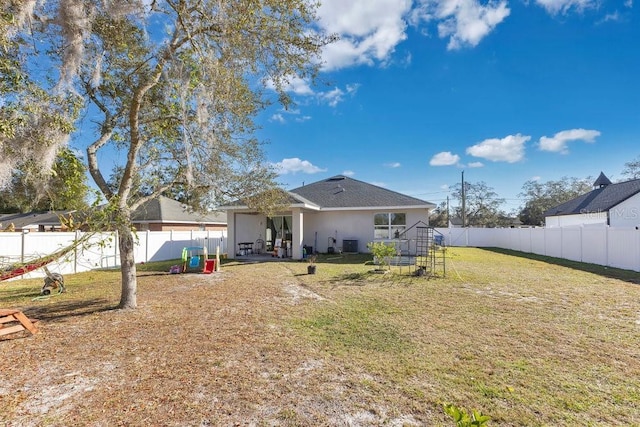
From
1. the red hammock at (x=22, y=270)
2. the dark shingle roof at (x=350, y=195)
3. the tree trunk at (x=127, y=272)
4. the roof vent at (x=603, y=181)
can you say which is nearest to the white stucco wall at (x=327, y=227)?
the dark shingle roof at (x=350, y=195)

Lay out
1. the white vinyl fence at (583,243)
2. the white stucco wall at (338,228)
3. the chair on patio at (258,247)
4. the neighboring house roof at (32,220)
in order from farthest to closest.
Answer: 1. the neighboring house roof at (32,220)
2. the chair on patio at (258,247)
3. the white stucco wall at (338,228)
4. the white vinyl fence at (583,243)

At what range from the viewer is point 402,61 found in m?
11.8

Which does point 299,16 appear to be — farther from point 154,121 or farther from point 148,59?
point 154,121

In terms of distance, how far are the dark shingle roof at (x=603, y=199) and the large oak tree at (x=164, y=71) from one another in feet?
84.5

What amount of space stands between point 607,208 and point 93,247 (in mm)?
30748

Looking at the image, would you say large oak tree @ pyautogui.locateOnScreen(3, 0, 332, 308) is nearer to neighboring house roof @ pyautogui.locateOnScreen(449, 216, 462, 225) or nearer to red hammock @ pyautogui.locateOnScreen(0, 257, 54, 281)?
red hammock @ pyautogui.locateOnScreen(0, 257, 54, 281)

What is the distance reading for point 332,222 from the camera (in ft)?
58.7

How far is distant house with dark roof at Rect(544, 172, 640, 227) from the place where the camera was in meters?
20.6

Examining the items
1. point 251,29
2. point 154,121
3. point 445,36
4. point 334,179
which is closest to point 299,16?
point 251,29

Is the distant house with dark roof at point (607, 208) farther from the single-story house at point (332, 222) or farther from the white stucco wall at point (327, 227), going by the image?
the white stucco wall at point (327, 227)

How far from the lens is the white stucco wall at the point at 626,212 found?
805 inches

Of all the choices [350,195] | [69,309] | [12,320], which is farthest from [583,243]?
[12,320]

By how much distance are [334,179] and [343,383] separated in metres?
18.2

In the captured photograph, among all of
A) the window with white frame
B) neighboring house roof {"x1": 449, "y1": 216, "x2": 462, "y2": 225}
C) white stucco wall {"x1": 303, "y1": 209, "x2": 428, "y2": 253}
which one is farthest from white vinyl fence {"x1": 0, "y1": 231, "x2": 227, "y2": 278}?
neighboring house roof {"x1": 449, "y1": 216, "x2": 462, "y2": 225}
